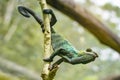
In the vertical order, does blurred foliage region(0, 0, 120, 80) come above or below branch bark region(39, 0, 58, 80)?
below

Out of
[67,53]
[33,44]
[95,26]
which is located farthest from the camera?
[33,44]

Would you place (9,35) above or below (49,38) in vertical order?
below

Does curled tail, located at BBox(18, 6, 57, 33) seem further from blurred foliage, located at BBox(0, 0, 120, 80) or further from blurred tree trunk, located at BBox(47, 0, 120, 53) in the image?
blurred foliage, located at BBox(0, 0, 120, 80)

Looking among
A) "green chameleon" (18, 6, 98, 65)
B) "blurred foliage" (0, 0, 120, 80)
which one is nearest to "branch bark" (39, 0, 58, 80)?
"green chameleon" (18, 6, 98, 65)

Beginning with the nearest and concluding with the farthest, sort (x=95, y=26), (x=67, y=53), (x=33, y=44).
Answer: (x=67, y=53) < (x=95, y=26) < (x=33, y=44)

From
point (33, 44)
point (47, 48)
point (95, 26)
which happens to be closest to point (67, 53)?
point (47, 48)

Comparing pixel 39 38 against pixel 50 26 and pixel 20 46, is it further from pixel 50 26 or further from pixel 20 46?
pixel 50 26

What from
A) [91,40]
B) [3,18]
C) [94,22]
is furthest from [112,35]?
[91,40]

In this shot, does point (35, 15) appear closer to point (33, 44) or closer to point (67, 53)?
point (67, 53)

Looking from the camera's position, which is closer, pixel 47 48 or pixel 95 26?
pixel 47 48

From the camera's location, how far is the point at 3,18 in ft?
24.8

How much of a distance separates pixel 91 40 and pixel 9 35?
361 centimetres

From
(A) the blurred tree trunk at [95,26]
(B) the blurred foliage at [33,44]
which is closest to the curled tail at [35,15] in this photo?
(A) the blurred tree trunk at [95,26]

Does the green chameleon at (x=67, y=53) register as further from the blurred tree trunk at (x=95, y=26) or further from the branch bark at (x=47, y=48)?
the blurred tree trunk at (x=95, y=26)
